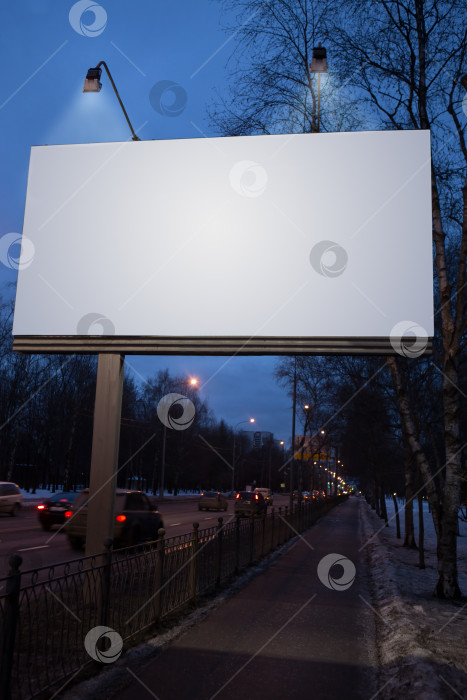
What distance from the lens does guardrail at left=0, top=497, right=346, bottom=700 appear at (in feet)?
15.3

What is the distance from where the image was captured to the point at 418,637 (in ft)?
23.2

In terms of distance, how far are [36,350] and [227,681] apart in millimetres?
4578

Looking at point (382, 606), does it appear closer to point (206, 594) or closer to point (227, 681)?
point (206, 594)

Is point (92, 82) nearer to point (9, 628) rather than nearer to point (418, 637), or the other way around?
point (9, 628)

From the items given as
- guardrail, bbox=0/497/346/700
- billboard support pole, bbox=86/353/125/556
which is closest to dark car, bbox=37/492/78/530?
guardrail, bbox=0/497/346/700

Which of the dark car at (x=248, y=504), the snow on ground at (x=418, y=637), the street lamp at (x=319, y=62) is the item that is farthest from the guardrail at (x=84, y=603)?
the dark car at (x=248, y=504)

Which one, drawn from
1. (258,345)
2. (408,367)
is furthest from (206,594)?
(408,367)

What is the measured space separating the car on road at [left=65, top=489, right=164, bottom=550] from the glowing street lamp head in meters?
9.49

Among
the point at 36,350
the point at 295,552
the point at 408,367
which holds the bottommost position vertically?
the point at 295,552

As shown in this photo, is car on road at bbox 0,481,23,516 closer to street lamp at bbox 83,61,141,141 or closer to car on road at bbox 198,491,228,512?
car on road at bbox 198,491,228,512

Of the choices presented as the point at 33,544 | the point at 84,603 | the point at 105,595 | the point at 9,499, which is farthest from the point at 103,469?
the point at 9,499

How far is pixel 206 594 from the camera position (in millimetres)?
10125

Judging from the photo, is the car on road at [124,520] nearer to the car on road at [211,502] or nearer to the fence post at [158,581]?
the fence post at [158,581]

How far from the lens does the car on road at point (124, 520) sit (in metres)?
15.3
